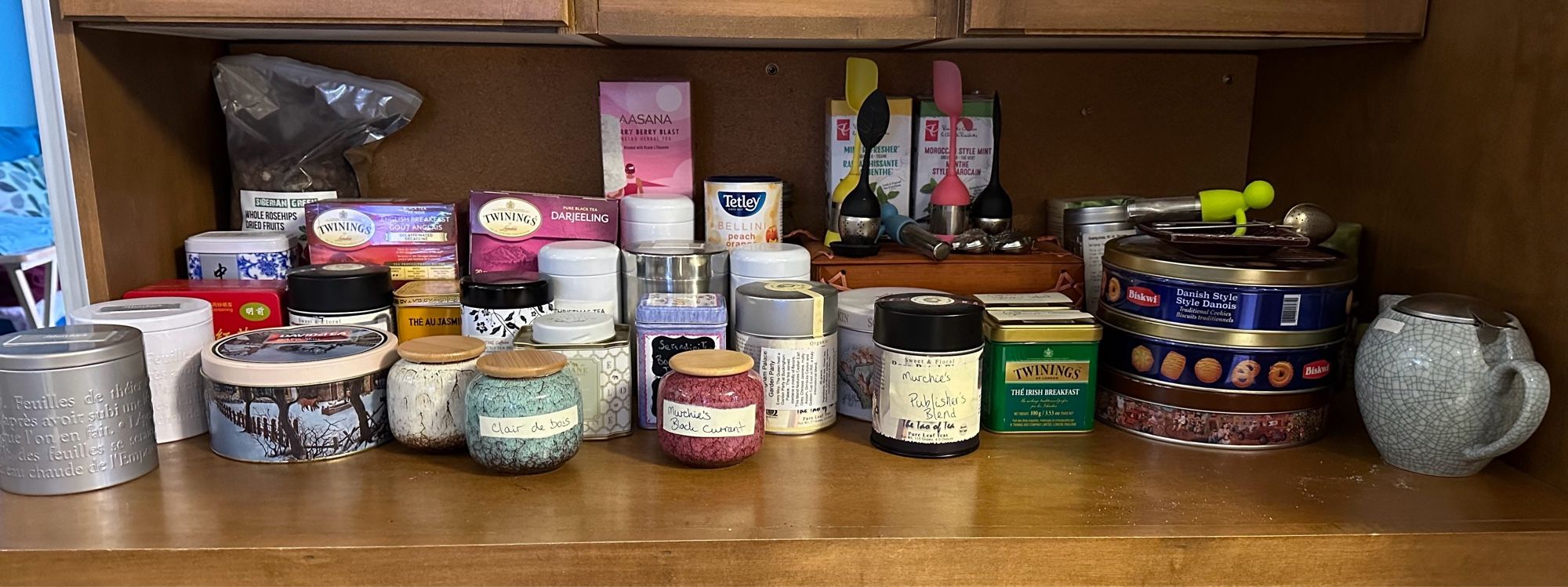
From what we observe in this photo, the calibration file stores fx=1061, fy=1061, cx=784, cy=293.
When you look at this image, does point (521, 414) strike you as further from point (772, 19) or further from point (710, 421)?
point (772, 19)

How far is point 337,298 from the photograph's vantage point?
0.97 m

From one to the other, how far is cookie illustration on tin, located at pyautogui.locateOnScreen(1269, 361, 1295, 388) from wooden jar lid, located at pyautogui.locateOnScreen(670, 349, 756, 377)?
1.45 feet

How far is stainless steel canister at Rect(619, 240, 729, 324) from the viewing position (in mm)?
1001

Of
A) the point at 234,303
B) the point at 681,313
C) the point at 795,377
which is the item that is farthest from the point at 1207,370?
the point at 234,303

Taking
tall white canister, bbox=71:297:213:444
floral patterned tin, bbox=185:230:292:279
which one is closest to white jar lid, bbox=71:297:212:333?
tall white canister, bbox=71:297:213:444

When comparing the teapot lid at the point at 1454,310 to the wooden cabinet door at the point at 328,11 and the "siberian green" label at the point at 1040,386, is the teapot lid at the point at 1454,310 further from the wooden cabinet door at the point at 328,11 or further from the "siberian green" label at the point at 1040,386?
the wooden cabinet door at the point at 328,11

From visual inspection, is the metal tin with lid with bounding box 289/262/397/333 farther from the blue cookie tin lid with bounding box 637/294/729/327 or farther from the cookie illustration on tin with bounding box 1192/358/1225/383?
the cookie illustration on tin with bounding box 1192/358/1225/383

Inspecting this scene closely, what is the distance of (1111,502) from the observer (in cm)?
81

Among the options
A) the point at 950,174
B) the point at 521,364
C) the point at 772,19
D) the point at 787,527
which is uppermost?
the point at 772,19

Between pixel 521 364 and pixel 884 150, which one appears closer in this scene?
pixel 521 364

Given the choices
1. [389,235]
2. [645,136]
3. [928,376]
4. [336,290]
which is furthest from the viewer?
[645,136]

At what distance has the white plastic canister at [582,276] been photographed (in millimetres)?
985

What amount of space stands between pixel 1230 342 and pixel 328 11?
804 millimetres

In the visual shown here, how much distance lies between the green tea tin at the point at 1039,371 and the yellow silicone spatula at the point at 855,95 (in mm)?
264
